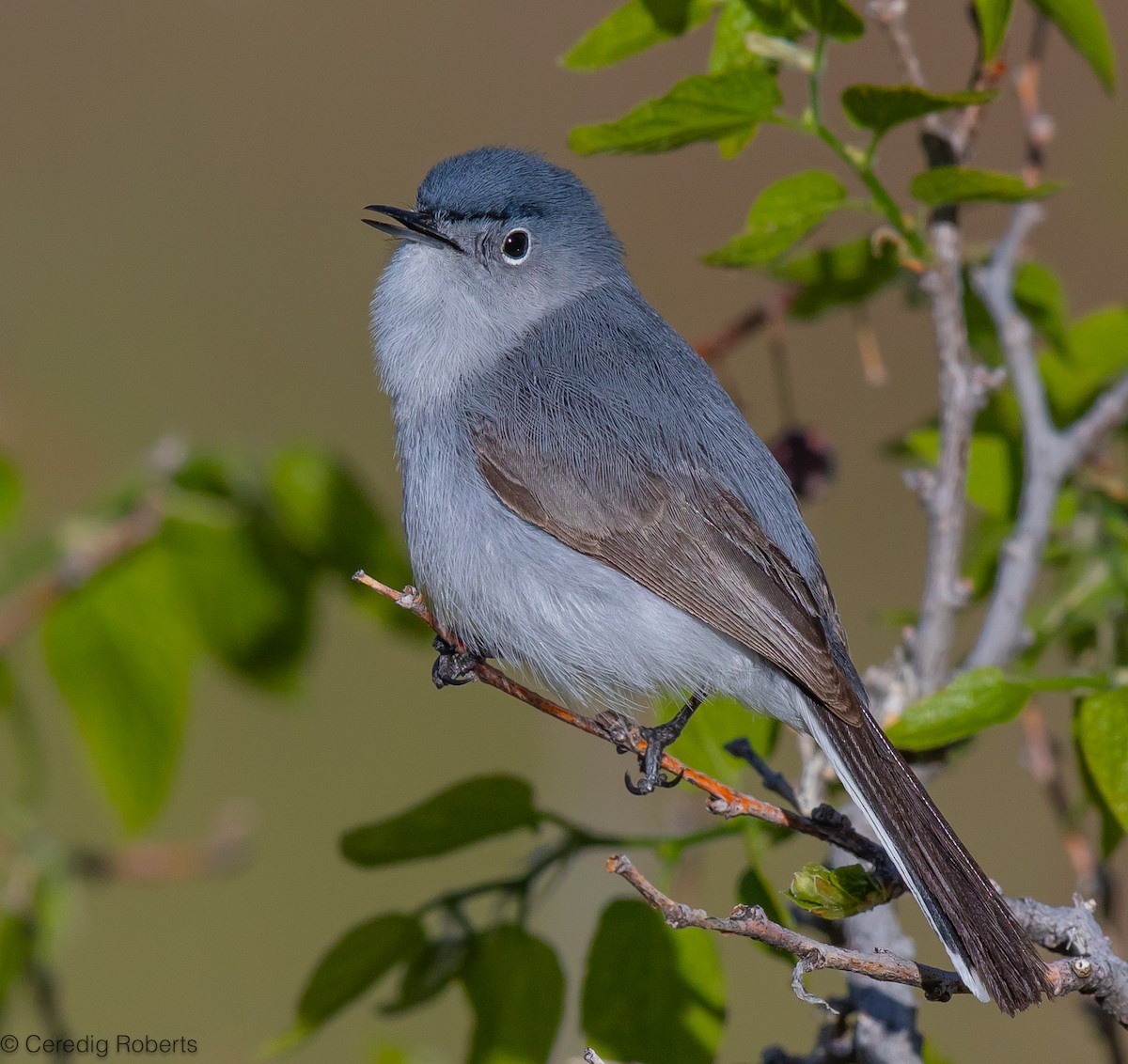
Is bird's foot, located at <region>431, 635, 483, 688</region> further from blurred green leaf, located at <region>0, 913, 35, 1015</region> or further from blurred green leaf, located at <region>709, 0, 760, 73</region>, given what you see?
blurred green leaf, located at <region>709, 0, 760, 73</region>

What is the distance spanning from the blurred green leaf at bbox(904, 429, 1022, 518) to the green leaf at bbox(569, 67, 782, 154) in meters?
0.61

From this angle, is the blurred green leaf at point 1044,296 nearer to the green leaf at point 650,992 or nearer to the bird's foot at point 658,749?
the bird's foot at point 658,749

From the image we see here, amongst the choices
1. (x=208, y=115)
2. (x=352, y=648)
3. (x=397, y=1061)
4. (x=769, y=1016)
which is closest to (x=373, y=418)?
(x=352, y=648)

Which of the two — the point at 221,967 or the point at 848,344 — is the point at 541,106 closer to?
the point at 848,344

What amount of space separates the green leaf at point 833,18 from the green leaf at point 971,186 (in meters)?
0.22

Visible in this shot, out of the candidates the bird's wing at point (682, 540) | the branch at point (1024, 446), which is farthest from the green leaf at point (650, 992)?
the branch at point (1024, 446)

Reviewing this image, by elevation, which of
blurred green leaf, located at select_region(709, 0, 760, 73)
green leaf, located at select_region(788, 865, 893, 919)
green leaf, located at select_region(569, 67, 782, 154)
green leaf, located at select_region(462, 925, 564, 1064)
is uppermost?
blurred green leaf, located at select_region(709, 0, 760, 73)

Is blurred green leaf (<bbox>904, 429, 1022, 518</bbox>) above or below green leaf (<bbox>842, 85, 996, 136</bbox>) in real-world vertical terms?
below

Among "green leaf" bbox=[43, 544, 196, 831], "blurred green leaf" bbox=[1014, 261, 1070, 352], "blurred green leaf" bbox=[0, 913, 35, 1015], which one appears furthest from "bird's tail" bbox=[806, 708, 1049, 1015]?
"blurred green leaf" bbox=[0, 913, 35, 1015]

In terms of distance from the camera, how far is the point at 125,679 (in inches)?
77.0

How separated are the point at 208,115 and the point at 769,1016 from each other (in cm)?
626

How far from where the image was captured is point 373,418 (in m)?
6.55

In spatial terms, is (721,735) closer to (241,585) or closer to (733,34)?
(241,585)

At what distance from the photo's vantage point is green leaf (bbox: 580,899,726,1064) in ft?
5.24
